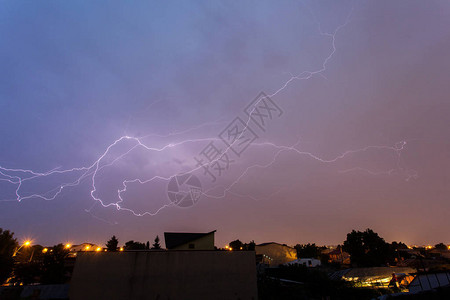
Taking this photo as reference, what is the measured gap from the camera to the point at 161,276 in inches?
465

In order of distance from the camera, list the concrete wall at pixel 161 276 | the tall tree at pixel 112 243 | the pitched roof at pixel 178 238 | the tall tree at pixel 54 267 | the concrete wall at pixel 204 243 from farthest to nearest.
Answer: the tall tree at pixel 112 243 → the concrete wall at pixel 204 243 → the pitched roof at pixel 178 238 → the tall tree at pixel 54 267 → the concrete wall at pixel 161 276

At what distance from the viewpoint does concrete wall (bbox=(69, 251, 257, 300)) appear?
11188 millimetres

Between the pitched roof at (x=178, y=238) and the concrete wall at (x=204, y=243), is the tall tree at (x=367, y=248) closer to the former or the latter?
the concrete wall at (x=204, y=243)

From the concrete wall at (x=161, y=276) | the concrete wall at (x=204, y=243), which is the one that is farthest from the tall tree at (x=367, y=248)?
the concrete wall at (x=161, y=276)

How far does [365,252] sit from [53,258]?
3900 centimetres

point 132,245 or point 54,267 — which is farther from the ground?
point 132,245

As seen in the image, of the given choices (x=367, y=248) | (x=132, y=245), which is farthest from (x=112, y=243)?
(x=367, y=248)

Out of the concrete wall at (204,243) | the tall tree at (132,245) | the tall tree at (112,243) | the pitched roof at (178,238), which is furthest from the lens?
the tall tree at (132,245)

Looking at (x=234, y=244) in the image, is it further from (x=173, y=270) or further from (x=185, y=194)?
(x=173, y=270)

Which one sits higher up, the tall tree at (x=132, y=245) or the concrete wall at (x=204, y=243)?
the tall tree at (x=132, y=245)

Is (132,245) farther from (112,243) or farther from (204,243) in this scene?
(204,243)

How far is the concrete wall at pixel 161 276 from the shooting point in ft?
36.7

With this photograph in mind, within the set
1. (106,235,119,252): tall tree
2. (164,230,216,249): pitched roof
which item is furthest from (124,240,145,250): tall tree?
(164,230,216,249): pitched roof

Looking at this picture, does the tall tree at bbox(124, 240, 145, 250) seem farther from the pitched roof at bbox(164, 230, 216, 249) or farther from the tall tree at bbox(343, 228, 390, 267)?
the tall tree at bbox(343, 228, 390, 267)
